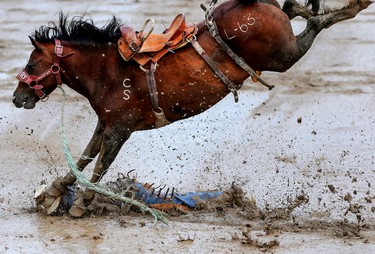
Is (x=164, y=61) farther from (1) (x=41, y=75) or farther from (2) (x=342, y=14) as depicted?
(2) (x=342, y=14)

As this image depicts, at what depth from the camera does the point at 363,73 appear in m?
10.8

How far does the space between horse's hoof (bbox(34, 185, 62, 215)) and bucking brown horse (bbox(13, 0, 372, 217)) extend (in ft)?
0.76

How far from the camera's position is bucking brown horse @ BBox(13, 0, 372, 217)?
6.92 metres

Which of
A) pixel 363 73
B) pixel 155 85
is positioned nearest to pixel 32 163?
pixel 155 85

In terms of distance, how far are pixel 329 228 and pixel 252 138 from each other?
2.32m

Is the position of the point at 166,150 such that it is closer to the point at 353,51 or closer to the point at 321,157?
the point at 321,157

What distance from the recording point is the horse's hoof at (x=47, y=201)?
24.0 ft

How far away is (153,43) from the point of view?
22.9 ft

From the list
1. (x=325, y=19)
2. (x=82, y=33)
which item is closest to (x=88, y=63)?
(x=82, y=33)

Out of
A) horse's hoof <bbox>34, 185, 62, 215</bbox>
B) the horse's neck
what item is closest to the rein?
the horse's neck

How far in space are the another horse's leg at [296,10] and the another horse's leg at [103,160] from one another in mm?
1598

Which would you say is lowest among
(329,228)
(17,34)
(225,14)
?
(329,228)

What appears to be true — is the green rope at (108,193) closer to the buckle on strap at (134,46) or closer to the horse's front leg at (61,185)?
the horse's front leg at (61,185)

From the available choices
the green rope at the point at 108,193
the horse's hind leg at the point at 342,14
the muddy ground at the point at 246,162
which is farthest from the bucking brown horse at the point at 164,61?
the muddy ground at the point at 246,162
